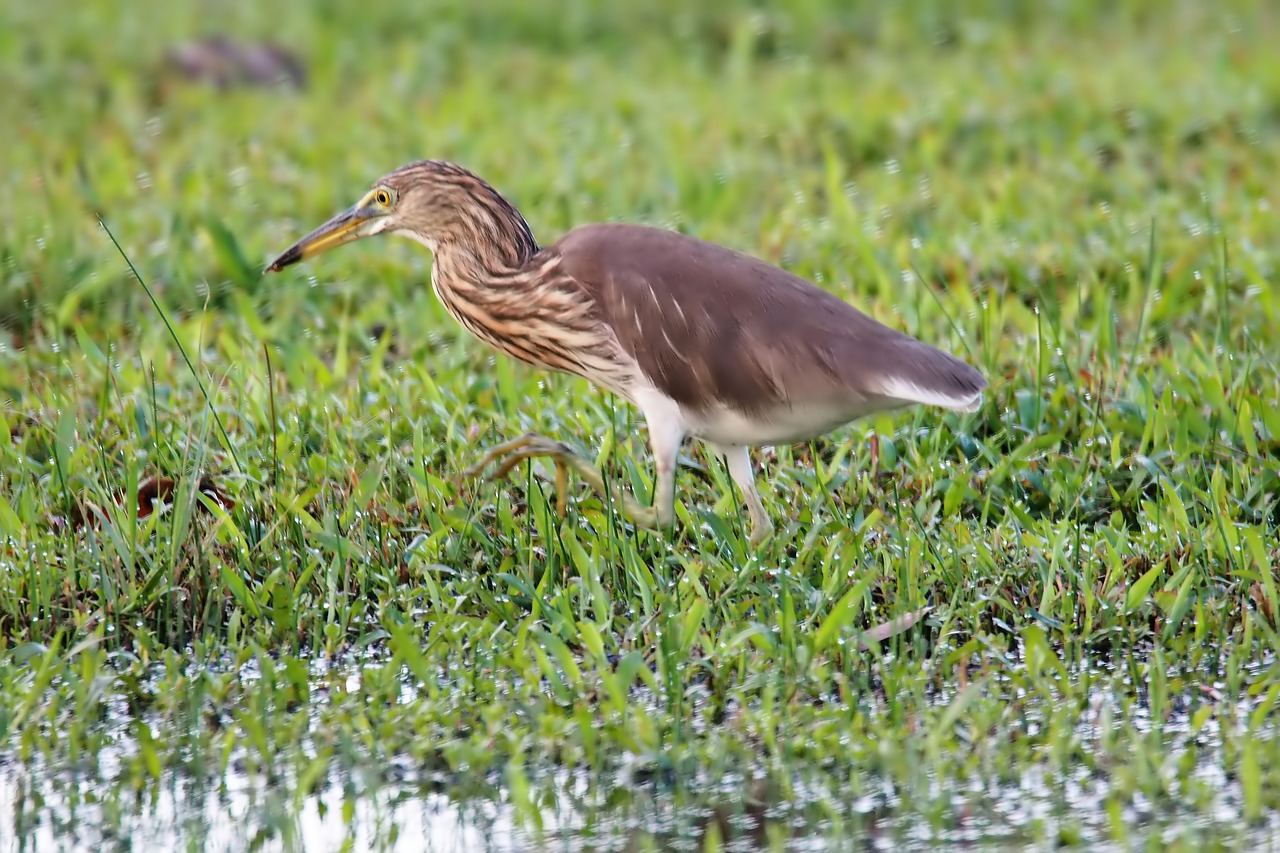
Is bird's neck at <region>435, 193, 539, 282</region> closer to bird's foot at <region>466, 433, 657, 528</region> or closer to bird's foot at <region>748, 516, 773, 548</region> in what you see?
bird's foot at <region>466, 433, 657, 528</region>

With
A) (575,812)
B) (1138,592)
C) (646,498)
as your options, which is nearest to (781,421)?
(646,498)

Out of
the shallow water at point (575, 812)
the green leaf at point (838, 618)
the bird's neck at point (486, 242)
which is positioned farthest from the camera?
the bird's neck at point (486, 242)

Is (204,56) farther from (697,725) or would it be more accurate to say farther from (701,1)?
(697,725)

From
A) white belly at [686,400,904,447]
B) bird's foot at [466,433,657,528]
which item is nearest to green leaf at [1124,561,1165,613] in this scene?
white belly at [686,400,904,447]

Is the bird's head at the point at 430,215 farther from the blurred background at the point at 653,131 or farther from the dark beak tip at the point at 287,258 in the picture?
the blurred background at the point at 653,131

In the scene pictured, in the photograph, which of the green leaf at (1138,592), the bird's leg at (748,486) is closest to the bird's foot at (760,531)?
the bird's leg at (748,486)

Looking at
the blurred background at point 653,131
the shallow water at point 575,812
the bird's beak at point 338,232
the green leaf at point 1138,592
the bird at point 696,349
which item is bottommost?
the shallow water at point 575,812

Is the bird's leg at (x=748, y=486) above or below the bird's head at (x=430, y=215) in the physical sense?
below

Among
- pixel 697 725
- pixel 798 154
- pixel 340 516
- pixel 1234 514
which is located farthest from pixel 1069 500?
pixel 798 154

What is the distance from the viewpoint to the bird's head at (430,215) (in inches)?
210

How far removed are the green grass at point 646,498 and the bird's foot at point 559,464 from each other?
68 mm

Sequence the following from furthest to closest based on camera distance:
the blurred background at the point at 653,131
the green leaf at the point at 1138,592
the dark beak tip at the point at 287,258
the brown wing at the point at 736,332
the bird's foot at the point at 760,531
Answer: the blurred background at the point at 653,131, the dark beak tip at the point at 287,258, the bird's foot at the point at 760,531, the brown wing at the point at 736,332, the green leaf at the point at 1138,592

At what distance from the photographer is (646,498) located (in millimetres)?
5199

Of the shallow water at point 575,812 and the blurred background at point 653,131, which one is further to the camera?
the blurred background at point 653,131
